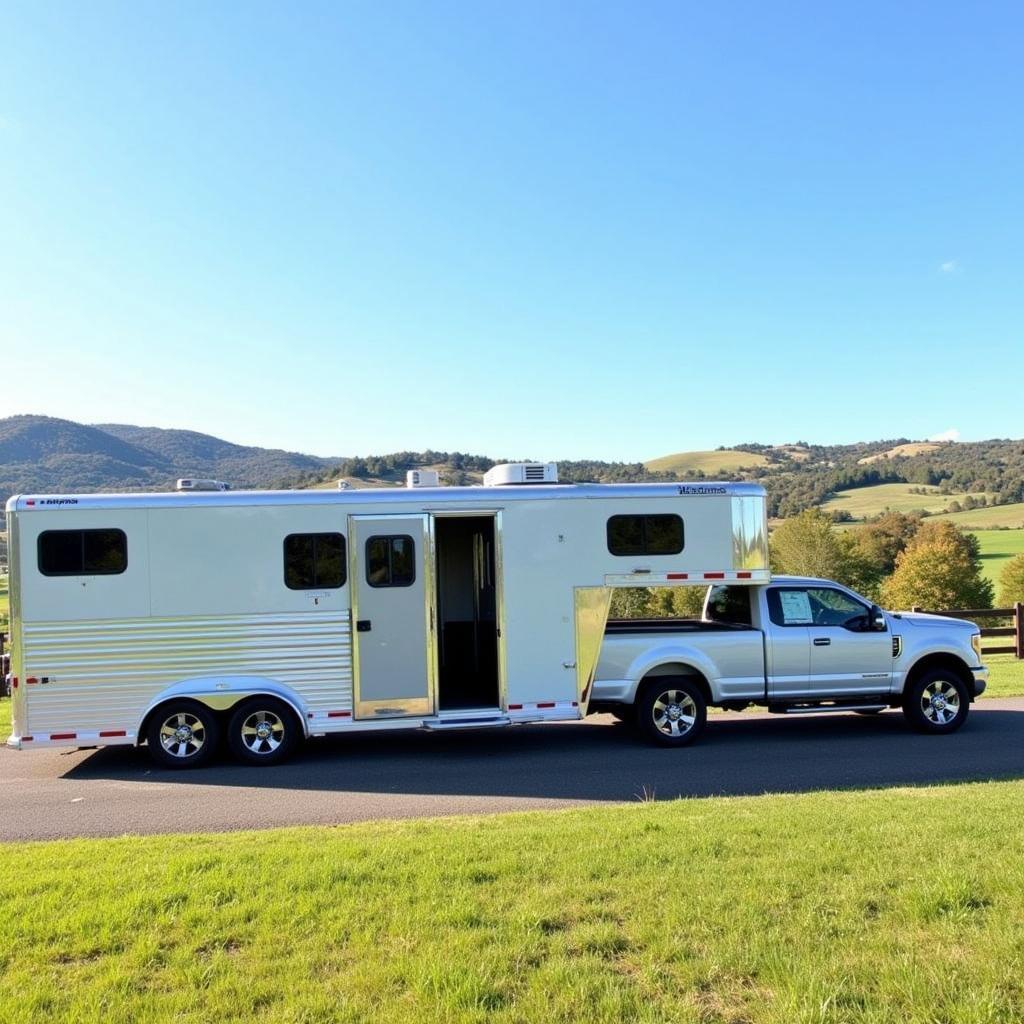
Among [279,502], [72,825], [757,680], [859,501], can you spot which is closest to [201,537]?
[279,502]

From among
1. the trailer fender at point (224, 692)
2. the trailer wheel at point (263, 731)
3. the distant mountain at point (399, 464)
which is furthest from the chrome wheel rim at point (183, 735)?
the distant mountain at point (399, 464)

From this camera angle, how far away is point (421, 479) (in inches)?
406

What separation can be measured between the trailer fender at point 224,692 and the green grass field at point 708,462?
7697 cm

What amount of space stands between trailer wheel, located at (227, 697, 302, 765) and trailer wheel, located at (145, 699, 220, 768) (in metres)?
0.23

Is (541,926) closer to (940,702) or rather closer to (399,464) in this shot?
(940,702)

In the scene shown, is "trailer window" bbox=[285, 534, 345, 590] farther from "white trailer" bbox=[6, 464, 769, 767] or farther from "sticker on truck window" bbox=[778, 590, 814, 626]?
"sticker on truck window" bbox=[778, 590, 814, 626]

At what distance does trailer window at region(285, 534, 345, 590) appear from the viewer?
950 centimetres

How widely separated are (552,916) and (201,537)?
21.6ft

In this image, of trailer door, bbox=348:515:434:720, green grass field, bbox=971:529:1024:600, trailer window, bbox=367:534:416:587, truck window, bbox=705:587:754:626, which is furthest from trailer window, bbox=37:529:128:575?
green grass field, bbox=971:529:1024:600

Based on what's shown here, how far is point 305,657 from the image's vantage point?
9.40 m

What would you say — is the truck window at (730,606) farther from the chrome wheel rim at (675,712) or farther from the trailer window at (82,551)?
the trailer window at (82,551)

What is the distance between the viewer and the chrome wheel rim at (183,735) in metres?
9.29

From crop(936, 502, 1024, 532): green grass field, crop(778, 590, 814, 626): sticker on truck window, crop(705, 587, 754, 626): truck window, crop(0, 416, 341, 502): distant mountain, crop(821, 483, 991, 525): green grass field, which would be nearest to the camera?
crop(778, 590, 814, 626): sticker on truck window

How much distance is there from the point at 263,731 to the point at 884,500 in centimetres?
8462
